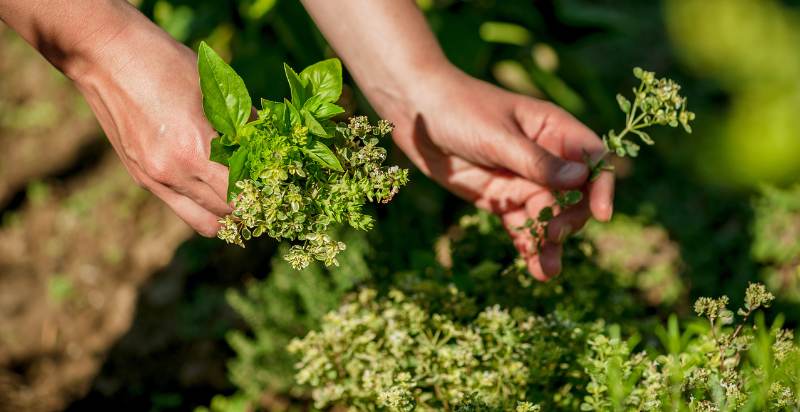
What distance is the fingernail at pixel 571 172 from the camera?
1.91m

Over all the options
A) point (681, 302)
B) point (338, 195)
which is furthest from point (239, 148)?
point (681, 302)

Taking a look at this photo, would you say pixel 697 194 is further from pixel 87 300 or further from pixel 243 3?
pixel 87 300

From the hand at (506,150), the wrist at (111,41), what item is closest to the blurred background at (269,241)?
the hand at (506,150)

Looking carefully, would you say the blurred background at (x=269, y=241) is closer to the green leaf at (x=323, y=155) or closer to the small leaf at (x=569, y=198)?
the small leaf at (x=569, y=198)

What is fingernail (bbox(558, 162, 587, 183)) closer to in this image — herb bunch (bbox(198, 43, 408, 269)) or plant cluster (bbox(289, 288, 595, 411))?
plant cluster (bbox(289, 288, 595, 411))

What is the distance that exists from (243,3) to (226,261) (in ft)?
3.74

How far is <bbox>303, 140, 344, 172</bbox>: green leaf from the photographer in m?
1.38

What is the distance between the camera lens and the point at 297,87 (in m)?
1.44

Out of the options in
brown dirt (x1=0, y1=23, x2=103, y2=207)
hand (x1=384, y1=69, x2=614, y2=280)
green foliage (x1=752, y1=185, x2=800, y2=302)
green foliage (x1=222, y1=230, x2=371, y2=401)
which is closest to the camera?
hand (x1=384, y1=69, x2=614, y2=280)

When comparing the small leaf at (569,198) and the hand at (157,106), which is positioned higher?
the small leaf at (569,198)

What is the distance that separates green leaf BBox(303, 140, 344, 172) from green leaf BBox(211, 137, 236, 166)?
0.16 meters

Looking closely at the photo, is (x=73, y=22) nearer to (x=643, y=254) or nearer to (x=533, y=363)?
(x=533, y=363)

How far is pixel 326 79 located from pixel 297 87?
6cm

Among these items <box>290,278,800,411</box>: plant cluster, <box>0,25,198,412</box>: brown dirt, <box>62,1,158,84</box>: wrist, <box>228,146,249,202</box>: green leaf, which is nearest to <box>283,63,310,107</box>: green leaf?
<box>228,146,249,202</box>: green leaf
